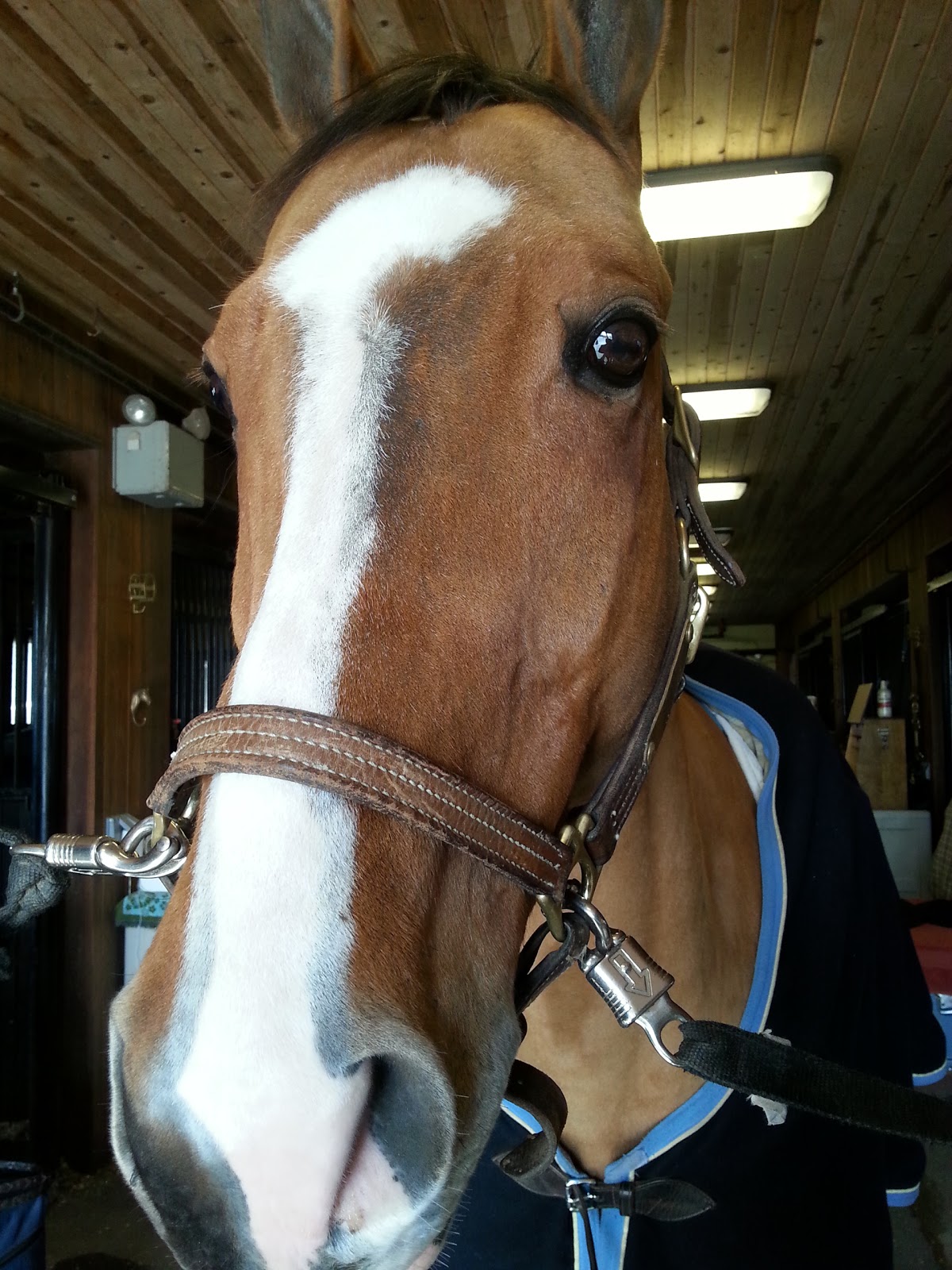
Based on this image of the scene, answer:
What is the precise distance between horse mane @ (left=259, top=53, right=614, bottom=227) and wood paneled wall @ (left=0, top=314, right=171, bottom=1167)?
3239 mm

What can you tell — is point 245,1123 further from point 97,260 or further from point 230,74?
point 97,260

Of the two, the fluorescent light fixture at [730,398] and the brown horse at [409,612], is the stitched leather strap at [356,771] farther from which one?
the fluorescent light fixture at [730,398]

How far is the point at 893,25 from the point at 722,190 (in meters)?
0.78

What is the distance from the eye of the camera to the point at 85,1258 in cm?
336

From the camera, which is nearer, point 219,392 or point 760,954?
point 219,392

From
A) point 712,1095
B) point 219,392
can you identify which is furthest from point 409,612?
point 712,1095

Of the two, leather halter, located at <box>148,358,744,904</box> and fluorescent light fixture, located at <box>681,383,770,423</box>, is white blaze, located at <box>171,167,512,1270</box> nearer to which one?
leather halter, located at <box>148,358,744,904</box>

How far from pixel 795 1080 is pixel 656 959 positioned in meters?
0.36

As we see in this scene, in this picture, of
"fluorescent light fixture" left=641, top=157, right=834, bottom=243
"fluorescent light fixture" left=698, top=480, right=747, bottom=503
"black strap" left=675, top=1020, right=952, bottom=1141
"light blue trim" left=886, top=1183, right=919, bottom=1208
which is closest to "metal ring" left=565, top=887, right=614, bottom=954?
"black strap" left=675, top=1020, right=952, bottom=1141

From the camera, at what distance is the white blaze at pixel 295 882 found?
598 millimetres

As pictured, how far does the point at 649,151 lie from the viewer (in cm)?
307

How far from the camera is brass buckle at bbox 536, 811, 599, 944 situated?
2.77 feet

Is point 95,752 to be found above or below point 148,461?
below

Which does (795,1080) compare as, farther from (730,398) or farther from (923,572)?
(923,572)
